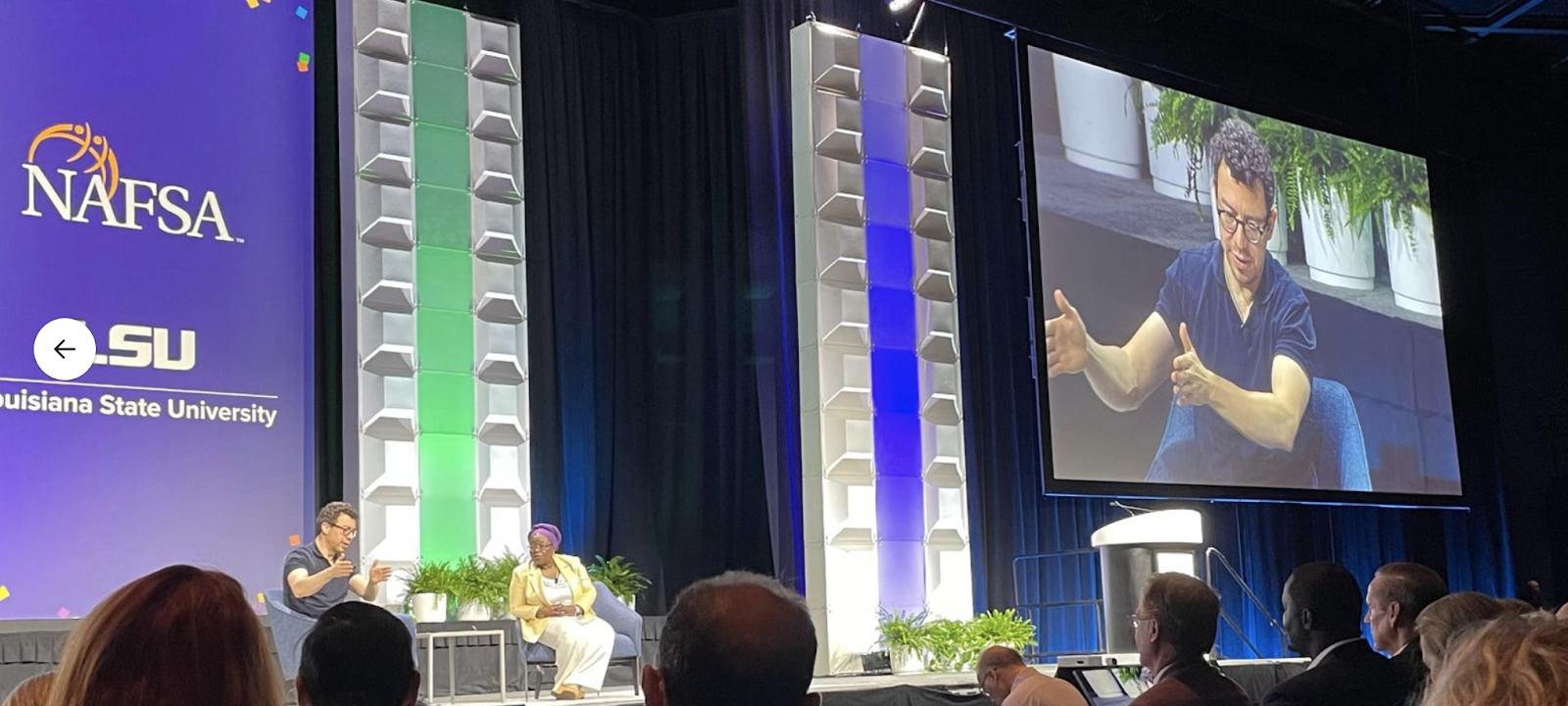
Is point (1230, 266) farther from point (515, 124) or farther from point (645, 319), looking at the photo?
point (515, 124)

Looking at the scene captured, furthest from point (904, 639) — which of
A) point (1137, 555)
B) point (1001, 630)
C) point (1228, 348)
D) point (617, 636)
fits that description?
point (1228, 348)

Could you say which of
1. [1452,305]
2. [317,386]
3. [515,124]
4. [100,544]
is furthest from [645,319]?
[1452,305]

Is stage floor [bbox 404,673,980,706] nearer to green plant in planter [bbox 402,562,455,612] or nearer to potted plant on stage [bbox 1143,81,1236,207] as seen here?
green plant in planter [bbox 402,562,455,612]

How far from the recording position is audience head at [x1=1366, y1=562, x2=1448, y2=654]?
323 cm

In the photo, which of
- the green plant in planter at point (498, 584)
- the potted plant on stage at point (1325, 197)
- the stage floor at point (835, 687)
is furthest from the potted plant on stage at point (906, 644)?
the potted plant on stage at point (1325, 197)

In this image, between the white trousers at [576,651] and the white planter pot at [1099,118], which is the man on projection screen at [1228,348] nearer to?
the white planter pot at [1099,118]

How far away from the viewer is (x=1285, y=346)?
8859mm

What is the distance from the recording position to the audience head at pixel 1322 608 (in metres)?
3.05

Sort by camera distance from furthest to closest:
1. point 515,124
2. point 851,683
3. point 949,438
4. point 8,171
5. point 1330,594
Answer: point 949,438 < point 515,124 < point 851,683 < point 8,171 < point 1330,594

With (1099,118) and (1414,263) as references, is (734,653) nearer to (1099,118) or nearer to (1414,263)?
(1099,118)

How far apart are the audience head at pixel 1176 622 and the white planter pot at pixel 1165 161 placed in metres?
5.98

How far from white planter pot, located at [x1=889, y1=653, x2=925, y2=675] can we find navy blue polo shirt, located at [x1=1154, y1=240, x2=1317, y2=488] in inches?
73.6

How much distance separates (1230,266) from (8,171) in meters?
6.17

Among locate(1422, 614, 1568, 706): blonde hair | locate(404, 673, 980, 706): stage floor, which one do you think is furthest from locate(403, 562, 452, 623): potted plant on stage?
locate(1422, 614, 1568, 706): blonde hair
